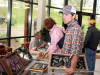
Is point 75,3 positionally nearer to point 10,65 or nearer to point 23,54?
point 23,54

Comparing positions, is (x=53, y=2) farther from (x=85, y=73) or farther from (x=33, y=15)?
(x=85, y=73)

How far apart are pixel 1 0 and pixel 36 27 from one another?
226 centimetres

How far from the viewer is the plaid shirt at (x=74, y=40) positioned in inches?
52.8

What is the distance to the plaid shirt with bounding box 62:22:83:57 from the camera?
1.34 m

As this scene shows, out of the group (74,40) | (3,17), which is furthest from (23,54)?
(3,17)

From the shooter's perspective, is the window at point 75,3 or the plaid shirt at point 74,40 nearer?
the plaid shirt at point 74,40

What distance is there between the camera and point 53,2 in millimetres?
7445

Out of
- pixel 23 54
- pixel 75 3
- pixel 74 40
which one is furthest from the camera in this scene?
pixel 75 3

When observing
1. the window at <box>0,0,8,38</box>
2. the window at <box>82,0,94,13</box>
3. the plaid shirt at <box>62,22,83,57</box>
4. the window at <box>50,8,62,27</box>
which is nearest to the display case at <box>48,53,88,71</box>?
the plaid shirt at <box>62,22,83,57</box>

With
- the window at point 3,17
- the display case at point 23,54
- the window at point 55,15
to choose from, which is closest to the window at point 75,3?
the window at point 55,15

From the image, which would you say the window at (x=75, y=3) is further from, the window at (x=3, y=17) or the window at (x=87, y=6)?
the window at (x=3, y=17)

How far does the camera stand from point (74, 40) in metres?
1.35

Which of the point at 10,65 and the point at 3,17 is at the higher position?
the point at 3,17

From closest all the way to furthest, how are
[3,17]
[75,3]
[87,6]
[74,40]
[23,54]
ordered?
1. [74,40]
2. [23,54]
3. [3,17]
4. [75,3]
5. [87,6]
